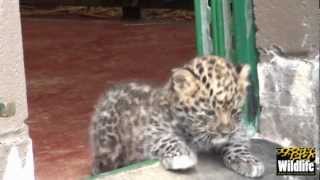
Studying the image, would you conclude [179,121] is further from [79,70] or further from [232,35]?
[79,70]

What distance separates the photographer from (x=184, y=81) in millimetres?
3768

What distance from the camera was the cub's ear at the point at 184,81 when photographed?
3.75 metres

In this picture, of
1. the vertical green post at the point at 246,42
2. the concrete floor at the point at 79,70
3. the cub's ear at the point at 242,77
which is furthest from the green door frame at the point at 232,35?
the cub's ear at the point at 242,77

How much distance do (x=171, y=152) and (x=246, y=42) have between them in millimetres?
857

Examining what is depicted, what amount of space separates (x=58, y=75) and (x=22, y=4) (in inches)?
221

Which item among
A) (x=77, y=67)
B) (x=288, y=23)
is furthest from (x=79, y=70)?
(x=288, y=23)

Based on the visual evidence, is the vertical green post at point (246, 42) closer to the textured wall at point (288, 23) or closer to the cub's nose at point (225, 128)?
the textured wall at point (288, 23)

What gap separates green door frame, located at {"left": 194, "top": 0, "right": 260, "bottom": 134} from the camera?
4.44 meters

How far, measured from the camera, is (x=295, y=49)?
13.9 feet

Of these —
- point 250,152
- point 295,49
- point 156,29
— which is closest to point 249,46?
point 295,49

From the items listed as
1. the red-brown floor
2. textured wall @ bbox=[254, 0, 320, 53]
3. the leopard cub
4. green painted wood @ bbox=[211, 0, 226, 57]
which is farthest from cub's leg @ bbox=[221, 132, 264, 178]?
the red-brown floor

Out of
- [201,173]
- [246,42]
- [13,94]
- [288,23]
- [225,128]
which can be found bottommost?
[201,173]

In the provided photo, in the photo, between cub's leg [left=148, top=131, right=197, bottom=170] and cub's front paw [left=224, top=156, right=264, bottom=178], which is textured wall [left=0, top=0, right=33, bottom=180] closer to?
cub's leg [left=148, top=131, right=197, bottom=170]

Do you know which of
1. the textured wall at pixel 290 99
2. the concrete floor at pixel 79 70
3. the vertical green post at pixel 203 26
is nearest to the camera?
the textured wall at pixel 290 99
